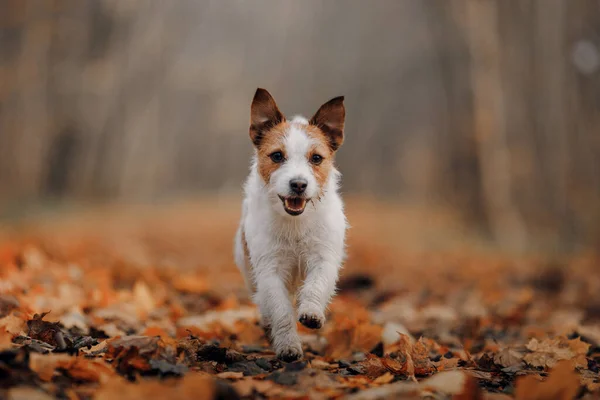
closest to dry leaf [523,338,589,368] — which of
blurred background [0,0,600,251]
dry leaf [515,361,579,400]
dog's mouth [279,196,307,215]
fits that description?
dry leaf [515,361,579,400]

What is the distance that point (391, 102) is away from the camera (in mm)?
45906

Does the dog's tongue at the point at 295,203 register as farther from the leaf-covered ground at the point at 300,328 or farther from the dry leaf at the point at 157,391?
the dry leaf at the point at 157,391

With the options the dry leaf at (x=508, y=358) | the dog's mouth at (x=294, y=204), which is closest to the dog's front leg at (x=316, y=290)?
the dog's mouth at (x=294, y=204)

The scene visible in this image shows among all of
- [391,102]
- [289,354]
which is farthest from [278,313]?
[391,102]

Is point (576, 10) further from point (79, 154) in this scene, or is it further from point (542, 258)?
point (79, 154)

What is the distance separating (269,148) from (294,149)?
200 millimetres

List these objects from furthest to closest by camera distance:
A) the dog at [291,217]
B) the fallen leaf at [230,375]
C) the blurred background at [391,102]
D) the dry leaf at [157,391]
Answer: the blurred background at [391,102], the dog at [291,217], the fallen leaf at [230,375], the dry leaf at [157,391]

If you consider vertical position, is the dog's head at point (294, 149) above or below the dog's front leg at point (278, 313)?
above

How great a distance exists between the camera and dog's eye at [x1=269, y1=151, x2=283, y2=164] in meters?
4.64

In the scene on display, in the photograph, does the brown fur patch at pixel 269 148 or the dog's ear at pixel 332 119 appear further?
the dog's ear at pixel 332 119

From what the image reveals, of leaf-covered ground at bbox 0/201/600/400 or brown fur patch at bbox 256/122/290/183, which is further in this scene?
brown fur patch at bbox 256/122/290/183

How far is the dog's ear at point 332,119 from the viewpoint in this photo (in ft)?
16.0

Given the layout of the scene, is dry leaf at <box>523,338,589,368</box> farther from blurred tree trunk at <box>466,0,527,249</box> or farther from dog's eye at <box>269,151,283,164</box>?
blurred tree trunk at <box>466,0,527,249</box>

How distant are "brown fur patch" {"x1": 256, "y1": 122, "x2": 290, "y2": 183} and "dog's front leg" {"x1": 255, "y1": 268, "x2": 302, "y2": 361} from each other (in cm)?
74
